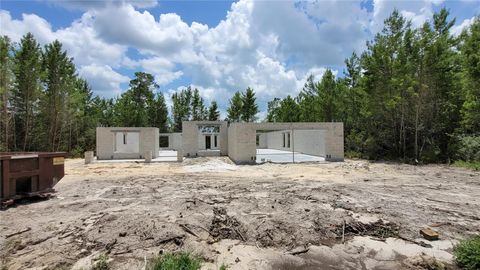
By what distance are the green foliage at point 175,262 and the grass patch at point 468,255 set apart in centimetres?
373

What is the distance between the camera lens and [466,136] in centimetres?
1956

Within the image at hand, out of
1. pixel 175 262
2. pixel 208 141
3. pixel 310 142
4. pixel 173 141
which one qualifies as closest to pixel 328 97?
pixel 310 142

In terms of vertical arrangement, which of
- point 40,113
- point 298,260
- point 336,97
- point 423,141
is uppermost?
point 336,97

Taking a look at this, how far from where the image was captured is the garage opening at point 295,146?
2199 cm

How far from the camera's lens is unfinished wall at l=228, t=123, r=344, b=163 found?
64.7 feet

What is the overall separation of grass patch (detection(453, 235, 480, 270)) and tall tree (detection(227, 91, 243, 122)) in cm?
3450

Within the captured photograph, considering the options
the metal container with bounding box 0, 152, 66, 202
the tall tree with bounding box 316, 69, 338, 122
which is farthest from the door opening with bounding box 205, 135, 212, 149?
the metal container with bounding box 0, 152, 66, 202

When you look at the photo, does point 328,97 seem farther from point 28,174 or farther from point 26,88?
point 28,174

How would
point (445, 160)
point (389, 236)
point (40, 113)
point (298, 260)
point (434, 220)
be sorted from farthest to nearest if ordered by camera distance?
1. point (40, 113)
2. point (445, 160)
3. point (434, 220)
4. point (389, 236)
5. point (298, 260)

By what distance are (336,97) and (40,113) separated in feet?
91.0

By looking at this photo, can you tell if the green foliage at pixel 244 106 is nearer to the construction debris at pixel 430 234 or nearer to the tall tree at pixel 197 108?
the tall tree at pixel 197 108

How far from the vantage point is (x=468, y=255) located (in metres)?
4.18

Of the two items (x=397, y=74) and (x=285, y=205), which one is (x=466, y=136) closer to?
(x=397, y=74)

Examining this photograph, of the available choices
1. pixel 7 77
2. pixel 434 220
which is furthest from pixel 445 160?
pixel 7 77
